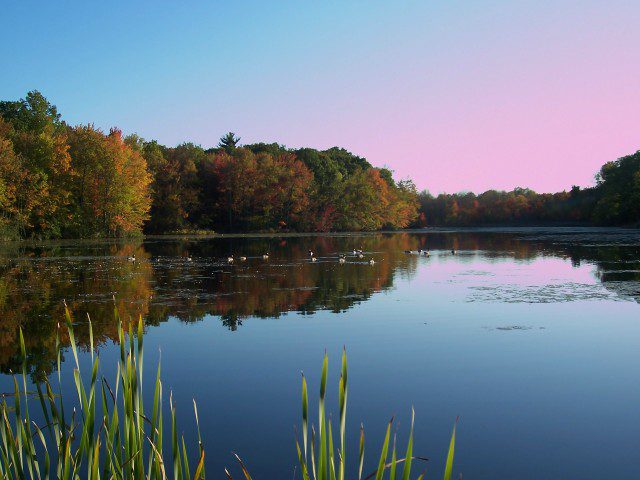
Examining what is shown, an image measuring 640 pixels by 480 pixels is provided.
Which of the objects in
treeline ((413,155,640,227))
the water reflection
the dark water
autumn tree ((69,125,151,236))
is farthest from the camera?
treeline ((413,155,640,227))

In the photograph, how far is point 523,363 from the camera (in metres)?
8.76

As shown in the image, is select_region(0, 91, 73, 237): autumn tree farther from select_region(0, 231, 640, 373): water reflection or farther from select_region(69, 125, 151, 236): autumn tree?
select_region(0, 231, 640, 373): water reflection

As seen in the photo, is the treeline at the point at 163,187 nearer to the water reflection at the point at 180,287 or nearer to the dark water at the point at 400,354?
the water reflection at the point at 180,287

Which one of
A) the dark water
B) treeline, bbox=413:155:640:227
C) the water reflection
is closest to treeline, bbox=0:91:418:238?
treeline, bbox=413:155:640:227

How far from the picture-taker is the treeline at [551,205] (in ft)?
227

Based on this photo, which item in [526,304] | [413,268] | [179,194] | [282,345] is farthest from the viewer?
[179,194]

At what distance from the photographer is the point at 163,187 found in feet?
203

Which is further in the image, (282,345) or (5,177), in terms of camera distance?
(5,177)

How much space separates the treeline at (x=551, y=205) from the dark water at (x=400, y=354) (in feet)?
181

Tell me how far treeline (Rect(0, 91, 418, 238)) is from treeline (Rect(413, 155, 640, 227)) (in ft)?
40.6

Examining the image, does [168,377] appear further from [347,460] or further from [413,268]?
[413,268]

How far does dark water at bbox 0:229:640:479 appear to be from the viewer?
591 centimetres

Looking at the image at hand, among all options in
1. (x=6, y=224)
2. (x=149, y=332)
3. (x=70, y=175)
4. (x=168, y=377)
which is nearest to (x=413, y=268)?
(x=149, y=332)

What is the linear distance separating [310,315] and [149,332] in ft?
11.1
